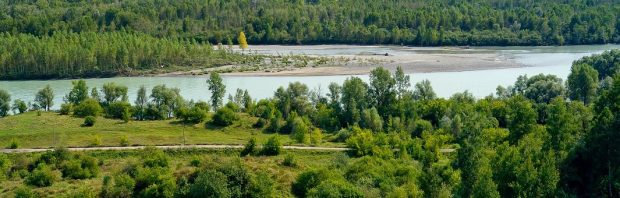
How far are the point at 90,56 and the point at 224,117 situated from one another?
37.4 metres

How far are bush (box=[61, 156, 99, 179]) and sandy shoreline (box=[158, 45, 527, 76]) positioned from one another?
4539 cm

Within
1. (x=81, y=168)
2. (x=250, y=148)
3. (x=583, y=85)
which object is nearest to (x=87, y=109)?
(x=81, y=168)

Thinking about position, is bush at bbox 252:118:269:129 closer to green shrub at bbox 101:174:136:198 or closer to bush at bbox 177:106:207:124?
bush at bbox 177:106:207:124

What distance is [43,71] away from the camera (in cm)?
8662

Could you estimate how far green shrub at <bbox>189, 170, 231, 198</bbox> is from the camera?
3644 cm

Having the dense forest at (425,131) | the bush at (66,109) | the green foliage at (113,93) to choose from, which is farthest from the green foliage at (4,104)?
the green foliage at (113,93)

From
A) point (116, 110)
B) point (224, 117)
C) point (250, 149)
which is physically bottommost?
point (250, 149)

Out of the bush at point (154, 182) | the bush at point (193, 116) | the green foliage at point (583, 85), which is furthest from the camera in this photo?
the green foliage at point (583, 85)

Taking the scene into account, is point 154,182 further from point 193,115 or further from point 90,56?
point 90,56

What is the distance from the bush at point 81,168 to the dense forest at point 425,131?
11.1ft

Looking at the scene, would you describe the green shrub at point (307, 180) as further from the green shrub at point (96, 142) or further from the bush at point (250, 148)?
the green shrub at point (96, 142)

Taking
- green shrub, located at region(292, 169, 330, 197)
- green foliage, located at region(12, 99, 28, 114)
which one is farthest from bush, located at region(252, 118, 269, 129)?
green foliage, located at region(12, 99, 28, 114)

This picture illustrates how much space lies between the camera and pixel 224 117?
184 ft

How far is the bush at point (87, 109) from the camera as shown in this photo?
58.1m
